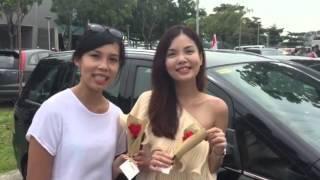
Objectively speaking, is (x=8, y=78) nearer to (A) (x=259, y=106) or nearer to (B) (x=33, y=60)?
(B) (x=33, y=60)

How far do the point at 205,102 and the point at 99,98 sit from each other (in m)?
0.50

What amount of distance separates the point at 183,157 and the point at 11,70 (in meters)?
12.3

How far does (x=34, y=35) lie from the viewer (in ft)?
152

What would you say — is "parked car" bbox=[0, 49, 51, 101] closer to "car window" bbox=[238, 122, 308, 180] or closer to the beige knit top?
"car window" bbox=[238, 122, 308, 180]

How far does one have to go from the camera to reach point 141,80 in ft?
13.6

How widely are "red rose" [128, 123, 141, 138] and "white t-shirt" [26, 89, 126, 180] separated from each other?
9 cm

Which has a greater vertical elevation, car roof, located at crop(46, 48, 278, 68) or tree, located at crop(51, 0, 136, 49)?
tree, located at crop(51, 0, 136, 49)

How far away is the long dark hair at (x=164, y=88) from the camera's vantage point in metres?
2.62

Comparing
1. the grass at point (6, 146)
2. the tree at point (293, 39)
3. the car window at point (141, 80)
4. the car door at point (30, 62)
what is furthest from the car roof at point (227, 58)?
the tree at point (293, 39)

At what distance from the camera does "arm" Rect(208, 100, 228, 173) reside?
8.21ft

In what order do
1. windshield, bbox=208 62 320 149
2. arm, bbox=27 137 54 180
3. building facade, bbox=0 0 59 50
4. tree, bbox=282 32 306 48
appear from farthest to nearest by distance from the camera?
1. tree, bbox=282 32 306 48
2. building facade, bbox=0 0 59 50
3. windshield, bbox=208 62 320 149
4. arm, bbox=27 137 54 180

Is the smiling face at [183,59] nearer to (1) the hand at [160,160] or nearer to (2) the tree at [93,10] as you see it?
(1) the hand at [160,160]

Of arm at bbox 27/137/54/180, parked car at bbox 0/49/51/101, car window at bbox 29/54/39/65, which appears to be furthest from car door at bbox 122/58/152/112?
car window at bbox 29/54/39/65

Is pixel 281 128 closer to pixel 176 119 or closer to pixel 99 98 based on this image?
pixel 176 119
